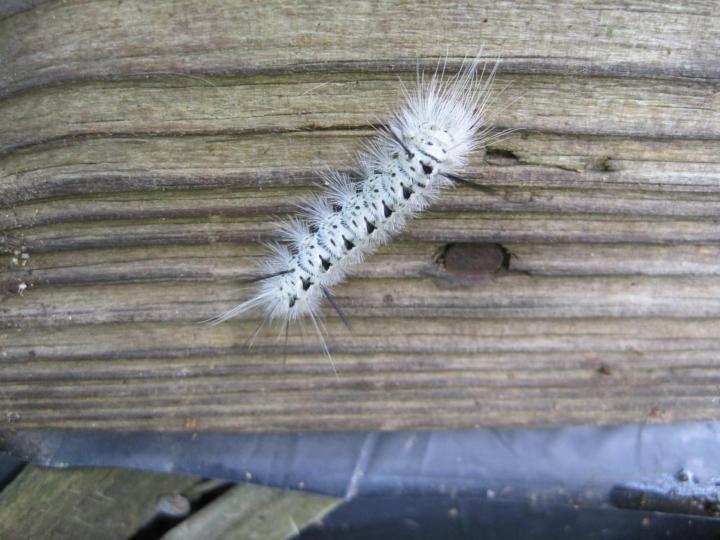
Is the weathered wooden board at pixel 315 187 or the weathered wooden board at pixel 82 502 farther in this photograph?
the weathered wooden board at pixel 82 502

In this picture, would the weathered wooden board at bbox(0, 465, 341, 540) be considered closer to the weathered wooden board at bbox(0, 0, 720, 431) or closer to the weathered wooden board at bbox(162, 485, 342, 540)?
the weathered wooden board at bbox(162, 485, 342, 540)

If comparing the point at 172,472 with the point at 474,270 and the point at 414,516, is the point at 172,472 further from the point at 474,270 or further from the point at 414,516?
the point at 474,270

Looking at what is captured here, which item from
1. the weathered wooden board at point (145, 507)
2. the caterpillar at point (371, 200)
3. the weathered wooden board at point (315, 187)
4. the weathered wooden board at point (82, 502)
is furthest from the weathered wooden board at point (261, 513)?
the caterpillar at point (371, 200)

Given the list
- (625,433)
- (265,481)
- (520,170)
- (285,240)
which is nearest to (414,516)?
→ (265,481)

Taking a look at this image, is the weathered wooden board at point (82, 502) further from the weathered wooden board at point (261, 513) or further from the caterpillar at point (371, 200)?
the caterpillar at point (371, 200)

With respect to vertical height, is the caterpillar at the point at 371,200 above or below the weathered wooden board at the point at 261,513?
above

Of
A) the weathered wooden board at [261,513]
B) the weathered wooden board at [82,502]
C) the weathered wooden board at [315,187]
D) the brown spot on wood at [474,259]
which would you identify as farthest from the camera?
the weathered wooden board at [261,513]

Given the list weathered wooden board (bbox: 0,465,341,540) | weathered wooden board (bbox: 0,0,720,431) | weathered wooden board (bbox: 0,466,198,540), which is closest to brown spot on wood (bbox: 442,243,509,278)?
weathered wooden board (bbox: 0,0,720,431)
